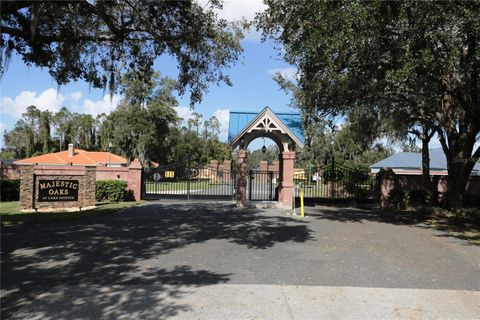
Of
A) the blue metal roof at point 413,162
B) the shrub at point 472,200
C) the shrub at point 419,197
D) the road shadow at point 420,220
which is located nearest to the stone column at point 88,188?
the road shadow at point 420,220

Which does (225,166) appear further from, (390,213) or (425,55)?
(425,55)

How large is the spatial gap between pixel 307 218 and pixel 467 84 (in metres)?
7.38

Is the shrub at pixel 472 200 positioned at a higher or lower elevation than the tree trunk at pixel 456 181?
lower

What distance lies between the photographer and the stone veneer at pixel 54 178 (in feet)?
56.3

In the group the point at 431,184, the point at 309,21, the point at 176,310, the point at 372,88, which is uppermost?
the point at 309,21

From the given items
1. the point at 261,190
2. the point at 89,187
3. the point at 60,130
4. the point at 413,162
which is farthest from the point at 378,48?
the point at 60,130

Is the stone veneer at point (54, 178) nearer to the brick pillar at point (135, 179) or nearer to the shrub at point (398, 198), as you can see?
the brick pillar at point (135, 179)

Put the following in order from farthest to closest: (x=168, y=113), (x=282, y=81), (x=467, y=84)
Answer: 1. (x=168, y=113)
2. (x=282, y=81)
3. (x=467, y=84)

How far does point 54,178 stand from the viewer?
17859mm

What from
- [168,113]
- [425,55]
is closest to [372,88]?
[425,55]

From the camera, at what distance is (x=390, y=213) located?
1906cm

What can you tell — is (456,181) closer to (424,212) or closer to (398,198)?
(424,212)

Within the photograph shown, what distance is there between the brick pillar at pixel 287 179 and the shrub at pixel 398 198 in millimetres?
5216

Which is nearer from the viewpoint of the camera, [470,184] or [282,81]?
[470,184]
